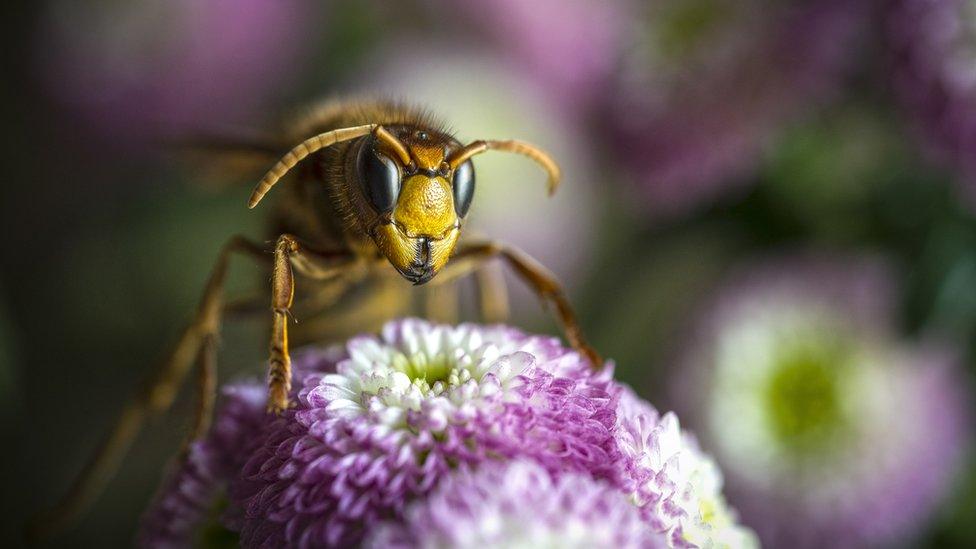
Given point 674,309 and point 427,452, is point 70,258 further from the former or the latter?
point 427,452

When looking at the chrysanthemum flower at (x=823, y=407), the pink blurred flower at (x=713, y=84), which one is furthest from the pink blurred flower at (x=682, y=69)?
the chrysanthemum flower at (x=823, y=407)

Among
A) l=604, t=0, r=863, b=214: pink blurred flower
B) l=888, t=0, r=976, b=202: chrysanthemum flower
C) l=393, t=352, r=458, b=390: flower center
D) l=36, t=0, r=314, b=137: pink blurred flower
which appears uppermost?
l=36, t=0, r=314, b=137: pink blurred flower

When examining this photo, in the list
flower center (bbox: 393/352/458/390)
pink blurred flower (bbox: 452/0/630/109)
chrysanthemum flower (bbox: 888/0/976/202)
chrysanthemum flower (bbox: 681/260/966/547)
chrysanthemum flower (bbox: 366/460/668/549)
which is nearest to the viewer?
chrysanthemum flower (bbox: 366/460/668/549)

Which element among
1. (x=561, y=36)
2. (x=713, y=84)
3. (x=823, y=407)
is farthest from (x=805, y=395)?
(x=561, y=36)

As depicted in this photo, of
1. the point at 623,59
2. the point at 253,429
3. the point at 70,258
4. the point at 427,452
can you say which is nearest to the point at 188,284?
the point at 70,258

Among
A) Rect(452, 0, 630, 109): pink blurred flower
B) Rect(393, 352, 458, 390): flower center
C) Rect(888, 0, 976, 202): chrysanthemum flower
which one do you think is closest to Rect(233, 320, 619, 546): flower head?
Rect(393, 352, 458, 390): flower center

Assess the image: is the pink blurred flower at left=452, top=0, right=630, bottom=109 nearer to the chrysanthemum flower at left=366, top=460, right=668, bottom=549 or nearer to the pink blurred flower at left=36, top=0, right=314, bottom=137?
the pink blurred flower at left=36, top=0, right=314, bottom=137
